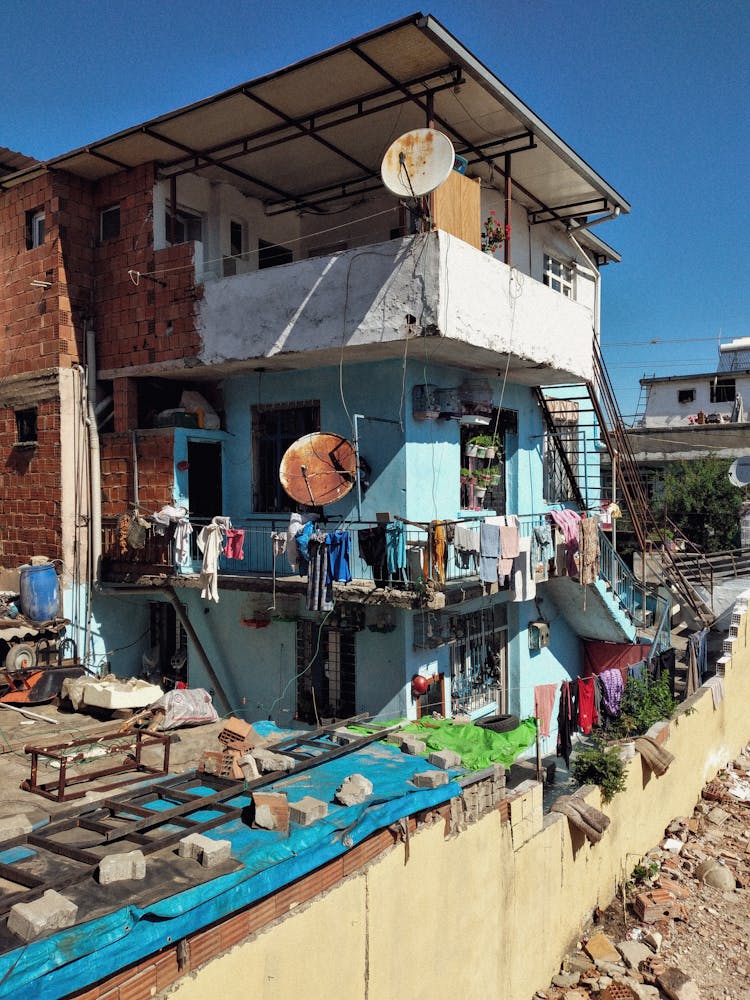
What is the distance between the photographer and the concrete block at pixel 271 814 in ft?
21.2

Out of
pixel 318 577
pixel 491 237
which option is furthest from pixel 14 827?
pixel 491 237

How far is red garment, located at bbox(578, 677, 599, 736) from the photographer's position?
51.2 ft

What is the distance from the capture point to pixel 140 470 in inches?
586

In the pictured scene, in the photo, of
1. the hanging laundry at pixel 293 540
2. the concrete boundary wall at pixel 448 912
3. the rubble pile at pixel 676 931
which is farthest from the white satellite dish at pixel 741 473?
the hanging laundry at pixel 293 540

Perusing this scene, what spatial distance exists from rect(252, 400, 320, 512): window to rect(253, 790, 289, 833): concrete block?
8244mm

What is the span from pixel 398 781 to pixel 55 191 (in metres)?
13.3

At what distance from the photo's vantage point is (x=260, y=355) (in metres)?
13.2

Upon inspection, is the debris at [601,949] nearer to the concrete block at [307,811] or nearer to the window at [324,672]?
the window at [324,672]

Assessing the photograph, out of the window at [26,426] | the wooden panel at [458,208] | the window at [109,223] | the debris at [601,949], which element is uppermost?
the window at [109,223]

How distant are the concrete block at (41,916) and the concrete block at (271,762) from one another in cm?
321

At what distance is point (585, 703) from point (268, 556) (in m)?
7.27

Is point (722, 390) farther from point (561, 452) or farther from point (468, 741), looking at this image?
point (468, 741)

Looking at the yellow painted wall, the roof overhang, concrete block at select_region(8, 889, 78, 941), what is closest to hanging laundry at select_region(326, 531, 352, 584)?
the yellow painted wall

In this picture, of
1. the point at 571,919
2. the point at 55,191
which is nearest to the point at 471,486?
the point at 571,919
